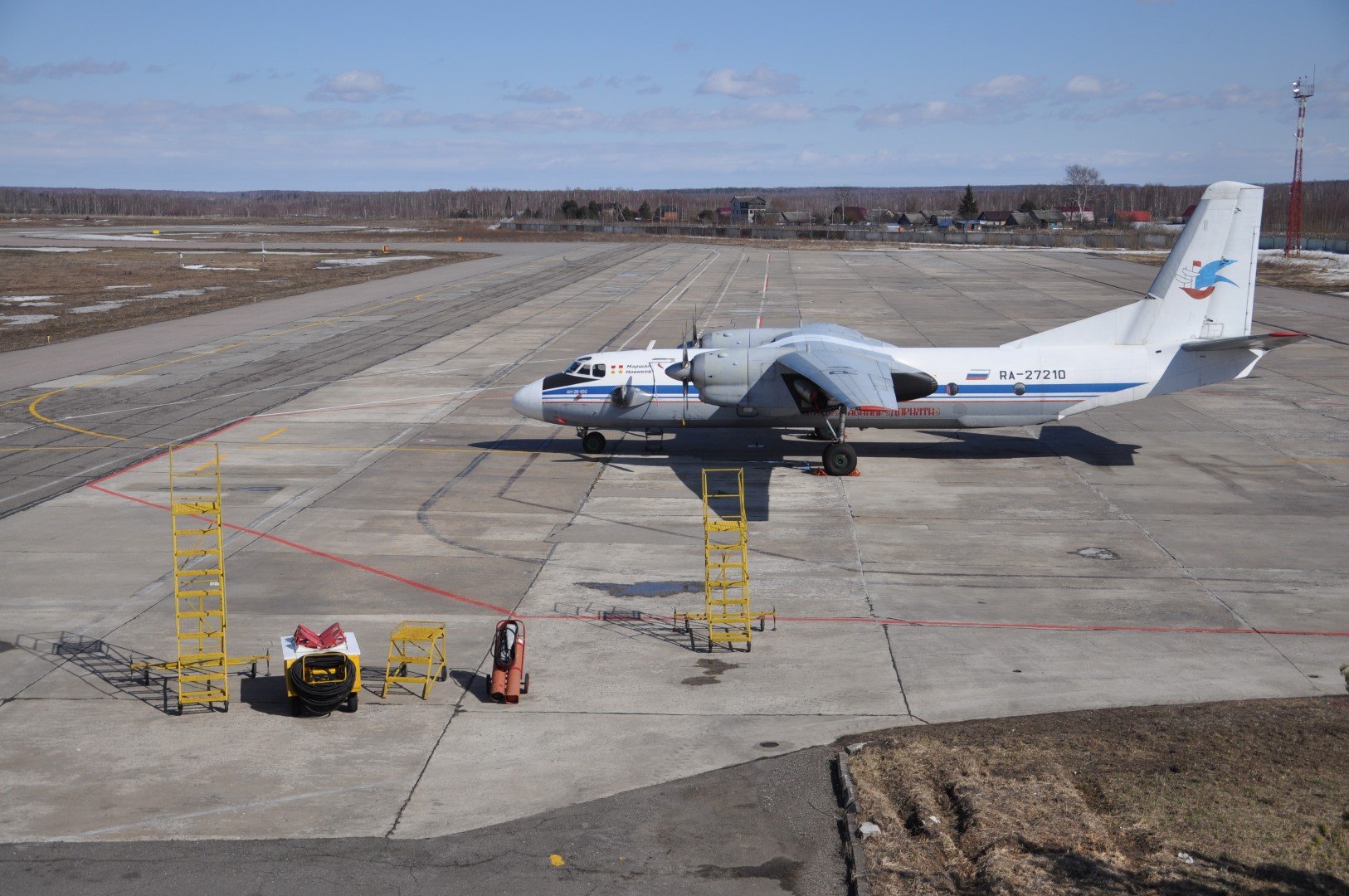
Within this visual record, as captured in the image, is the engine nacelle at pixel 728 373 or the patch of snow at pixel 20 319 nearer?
the engine nacelle at pixel 728 373

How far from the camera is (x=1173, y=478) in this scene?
32.5m

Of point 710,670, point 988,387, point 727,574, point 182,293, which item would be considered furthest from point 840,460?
point 182,293

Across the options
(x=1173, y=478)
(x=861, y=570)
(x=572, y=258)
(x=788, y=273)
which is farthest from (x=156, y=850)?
(x=572, y=258)

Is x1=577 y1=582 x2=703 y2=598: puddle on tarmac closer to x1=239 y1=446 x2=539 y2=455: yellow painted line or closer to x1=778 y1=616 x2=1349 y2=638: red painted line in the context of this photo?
x1=778 y1=616 x2=1349 y2=638: red painted line

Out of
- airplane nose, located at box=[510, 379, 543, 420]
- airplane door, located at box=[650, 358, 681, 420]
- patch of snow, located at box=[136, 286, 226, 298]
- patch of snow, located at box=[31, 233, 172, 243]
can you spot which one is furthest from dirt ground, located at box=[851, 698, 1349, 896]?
patch of snow, located at box=[31, 233, 172, 243]

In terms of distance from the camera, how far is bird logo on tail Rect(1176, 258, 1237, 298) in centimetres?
3425

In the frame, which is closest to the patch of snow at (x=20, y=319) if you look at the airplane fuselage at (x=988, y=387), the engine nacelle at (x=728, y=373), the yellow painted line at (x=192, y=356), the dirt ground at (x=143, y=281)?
the dirt ground at (x=143, y=281)

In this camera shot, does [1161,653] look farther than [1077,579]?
No

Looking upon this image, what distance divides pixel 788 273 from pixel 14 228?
6213 inches

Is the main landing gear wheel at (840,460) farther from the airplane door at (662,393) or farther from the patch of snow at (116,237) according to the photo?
the patch of snow at (116,237)

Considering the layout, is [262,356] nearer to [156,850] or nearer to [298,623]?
[298,623]

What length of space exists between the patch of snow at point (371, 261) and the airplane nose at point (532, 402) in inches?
3283

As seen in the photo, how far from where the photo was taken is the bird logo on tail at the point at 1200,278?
34.2 m

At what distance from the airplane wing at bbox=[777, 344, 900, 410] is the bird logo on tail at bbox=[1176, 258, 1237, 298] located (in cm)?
979
